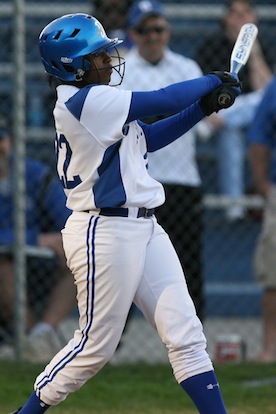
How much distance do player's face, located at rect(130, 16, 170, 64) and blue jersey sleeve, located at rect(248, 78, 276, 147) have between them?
747mm

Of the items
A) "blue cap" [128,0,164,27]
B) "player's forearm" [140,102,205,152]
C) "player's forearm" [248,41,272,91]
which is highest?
"blue cap" [128,0,164,27]

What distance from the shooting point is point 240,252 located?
31.3 ft

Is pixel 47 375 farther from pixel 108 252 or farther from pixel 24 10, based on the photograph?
pixel 24 10

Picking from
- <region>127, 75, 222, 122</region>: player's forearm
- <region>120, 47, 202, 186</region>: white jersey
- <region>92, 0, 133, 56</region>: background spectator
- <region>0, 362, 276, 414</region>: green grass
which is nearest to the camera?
<region>127, 75, 222, 122</region>: player's forearm

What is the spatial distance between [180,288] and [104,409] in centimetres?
136

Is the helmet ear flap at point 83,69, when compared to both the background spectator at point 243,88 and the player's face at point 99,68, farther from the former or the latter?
the background spectator at point 243,88

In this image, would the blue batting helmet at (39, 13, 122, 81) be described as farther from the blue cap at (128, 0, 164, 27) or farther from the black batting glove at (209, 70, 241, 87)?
the blue cap at (128, 0, 164, 27)

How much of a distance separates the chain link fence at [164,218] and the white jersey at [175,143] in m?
0.17

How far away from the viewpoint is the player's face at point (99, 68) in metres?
4.62

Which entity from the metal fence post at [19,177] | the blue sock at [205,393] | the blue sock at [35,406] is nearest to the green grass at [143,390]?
the metal fence post at [19,177]

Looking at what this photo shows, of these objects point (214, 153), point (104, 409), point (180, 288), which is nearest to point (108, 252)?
point (180, 288)

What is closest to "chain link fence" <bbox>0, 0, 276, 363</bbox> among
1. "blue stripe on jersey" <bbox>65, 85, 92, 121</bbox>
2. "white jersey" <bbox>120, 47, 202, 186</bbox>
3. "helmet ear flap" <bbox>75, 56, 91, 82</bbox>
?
"white jersey" <bbox>120, 47, 202, 186</bbox>

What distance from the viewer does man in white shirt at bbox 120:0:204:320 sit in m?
7.30

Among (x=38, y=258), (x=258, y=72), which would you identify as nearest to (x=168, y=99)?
(x=38, y=258)
